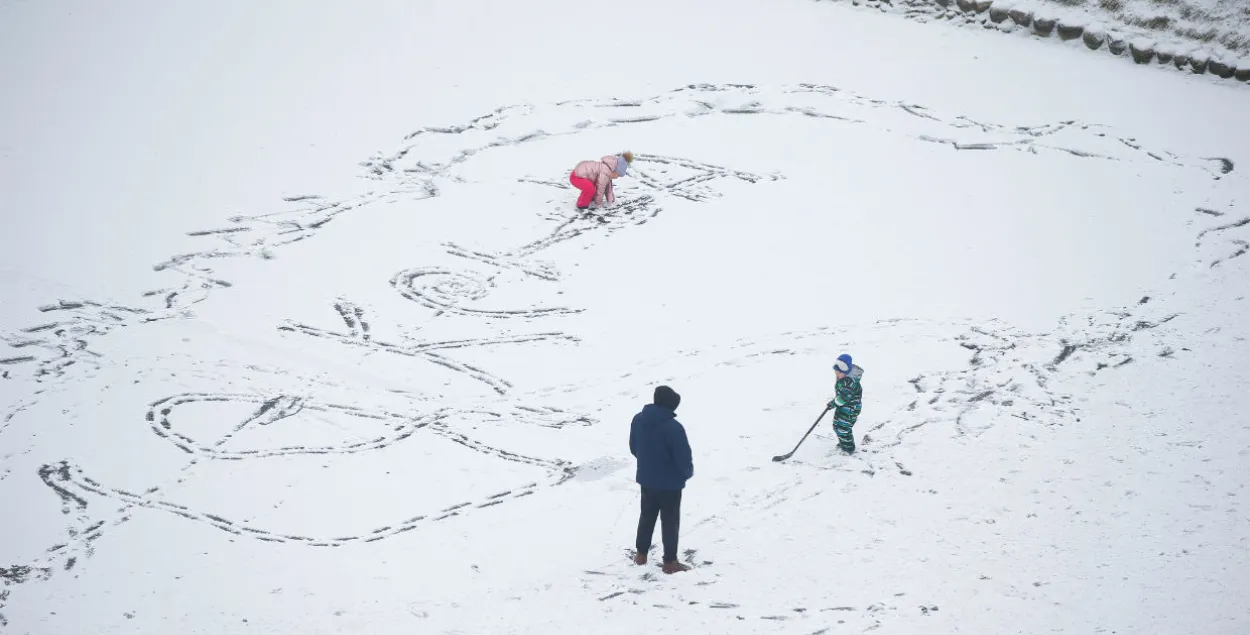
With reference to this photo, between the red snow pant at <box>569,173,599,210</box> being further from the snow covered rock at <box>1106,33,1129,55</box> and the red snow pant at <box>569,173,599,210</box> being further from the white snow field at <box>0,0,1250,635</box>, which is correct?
the snow covered rock at <box>1106,33,1129,55</box>

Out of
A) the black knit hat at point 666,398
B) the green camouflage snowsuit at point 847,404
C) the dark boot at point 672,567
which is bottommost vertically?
the dark boot at point 672,567

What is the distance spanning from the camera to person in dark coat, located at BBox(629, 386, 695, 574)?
6156 mm

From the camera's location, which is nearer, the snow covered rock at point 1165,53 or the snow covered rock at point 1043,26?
the snow covered rock at point 1165,53

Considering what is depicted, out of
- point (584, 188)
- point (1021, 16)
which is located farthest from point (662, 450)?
point (1021, 16)

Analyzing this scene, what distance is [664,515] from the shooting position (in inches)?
250

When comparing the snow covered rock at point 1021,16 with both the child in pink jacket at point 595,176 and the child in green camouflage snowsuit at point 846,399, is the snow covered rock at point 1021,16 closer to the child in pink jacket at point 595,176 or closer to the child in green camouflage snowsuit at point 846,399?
the child in pink jacket at point 595,176

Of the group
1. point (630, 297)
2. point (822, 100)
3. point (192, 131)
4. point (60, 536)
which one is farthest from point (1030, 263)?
point (192, 131)

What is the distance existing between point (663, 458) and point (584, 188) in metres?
7.04

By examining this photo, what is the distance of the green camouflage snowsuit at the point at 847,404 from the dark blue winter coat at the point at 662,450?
6.53ft

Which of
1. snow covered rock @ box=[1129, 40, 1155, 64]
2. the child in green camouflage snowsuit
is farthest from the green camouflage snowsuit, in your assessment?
snow covered rock @ box=[1129, 40, 1155, 64]

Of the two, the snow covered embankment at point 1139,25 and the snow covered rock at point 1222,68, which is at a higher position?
the snow covered embankment at point 1139,25

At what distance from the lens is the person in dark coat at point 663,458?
6.16 m

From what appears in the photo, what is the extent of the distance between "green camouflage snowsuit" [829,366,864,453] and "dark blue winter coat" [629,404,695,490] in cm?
199

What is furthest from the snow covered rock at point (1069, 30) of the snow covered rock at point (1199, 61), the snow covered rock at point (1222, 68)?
the snow covered rock at point (1222, 68)
